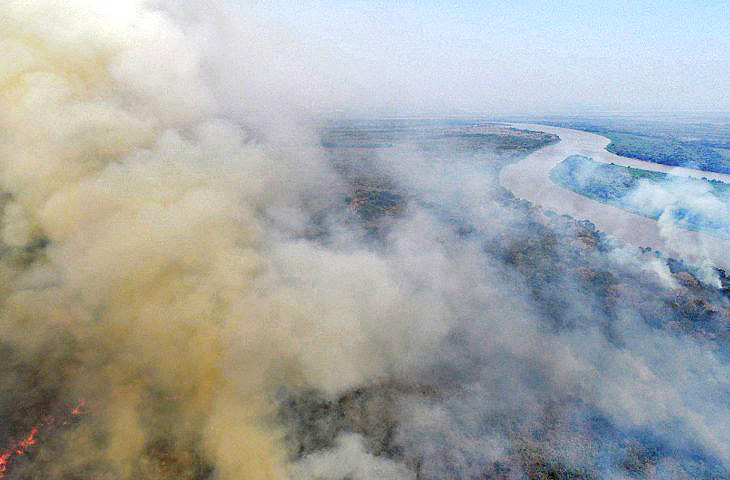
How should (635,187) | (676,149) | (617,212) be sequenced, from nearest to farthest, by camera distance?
1. (617,212)
2. (635,187)
3. (676,149)

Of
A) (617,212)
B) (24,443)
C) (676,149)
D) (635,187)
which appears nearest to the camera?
(24,443)

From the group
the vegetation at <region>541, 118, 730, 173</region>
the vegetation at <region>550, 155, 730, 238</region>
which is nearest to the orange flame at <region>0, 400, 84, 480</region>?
the vegetation at <region>550, 155, 730, 238</region>

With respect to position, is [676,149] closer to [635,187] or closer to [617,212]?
[635,187]

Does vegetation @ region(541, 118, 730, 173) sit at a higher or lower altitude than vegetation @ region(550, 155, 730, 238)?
lower

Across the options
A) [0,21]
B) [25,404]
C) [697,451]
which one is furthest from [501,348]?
[0,21]

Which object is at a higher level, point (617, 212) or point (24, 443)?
point (24, 443)

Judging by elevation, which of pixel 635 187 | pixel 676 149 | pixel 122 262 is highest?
pixel 122 262

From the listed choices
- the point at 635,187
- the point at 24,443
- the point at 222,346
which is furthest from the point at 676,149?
the point at 24,443

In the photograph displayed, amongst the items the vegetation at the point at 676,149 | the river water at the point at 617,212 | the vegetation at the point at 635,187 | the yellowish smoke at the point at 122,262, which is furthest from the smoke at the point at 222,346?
the vegetation at the point at 676,149

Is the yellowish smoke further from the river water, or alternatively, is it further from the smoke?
the river water
